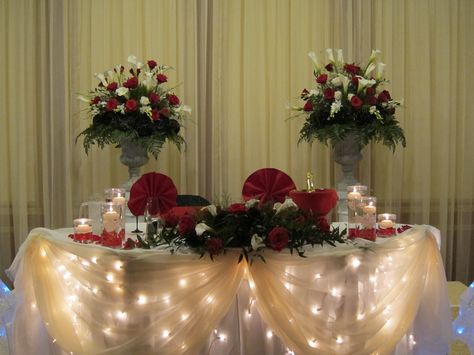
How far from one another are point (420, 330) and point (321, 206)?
1.90ft

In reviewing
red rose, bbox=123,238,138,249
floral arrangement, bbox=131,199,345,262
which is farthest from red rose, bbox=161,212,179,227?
red rose, bbox=123,238,138,249

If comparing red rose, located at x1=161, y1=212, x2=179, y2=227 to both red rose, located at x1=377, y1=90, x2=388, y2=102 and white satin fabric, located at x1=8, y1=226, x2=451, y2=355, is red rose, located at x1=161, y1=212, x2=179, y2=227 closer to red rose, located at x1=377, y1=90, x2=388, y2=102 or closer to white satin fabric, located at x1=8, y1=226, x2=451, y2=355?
white satin fabric, located at x1=8, y1=226, x2=451, y2=355

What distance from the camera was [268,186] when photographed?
6.64 ft

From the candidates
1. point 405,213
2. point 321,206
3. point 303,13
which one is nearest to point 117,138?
point 321,206

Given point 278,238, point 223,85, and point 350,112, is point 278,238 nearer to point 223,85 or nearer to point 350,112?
point 350,112

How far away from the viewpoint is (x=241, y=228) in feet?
5.30

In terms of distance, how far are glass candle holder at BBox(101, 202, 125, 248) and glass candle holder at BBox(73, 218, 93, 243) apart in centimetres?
10

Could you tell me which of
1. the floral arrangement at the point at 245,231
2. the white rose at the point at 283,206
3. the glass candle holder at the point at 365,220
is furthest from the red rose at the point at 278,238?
the glass candle holder at the point at 365,220

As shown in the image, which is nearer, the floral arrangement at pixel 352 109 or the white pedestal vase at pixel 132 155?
the floral arrangement at pixel 352 109

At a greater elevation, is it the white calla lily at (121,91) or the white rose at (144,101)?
the white calla lily at (121,91)

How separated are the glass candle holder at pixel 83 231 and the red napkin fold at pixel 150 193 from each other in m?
0.18

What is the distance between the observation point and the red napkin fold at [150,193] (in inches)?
74.1

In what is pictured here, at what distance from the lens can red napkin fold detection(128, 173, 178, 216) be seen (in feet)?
6.17

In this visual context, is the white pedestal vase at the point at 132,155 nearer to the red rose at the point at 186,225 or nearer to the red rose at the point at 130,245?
the red rose at the point at 130,245
